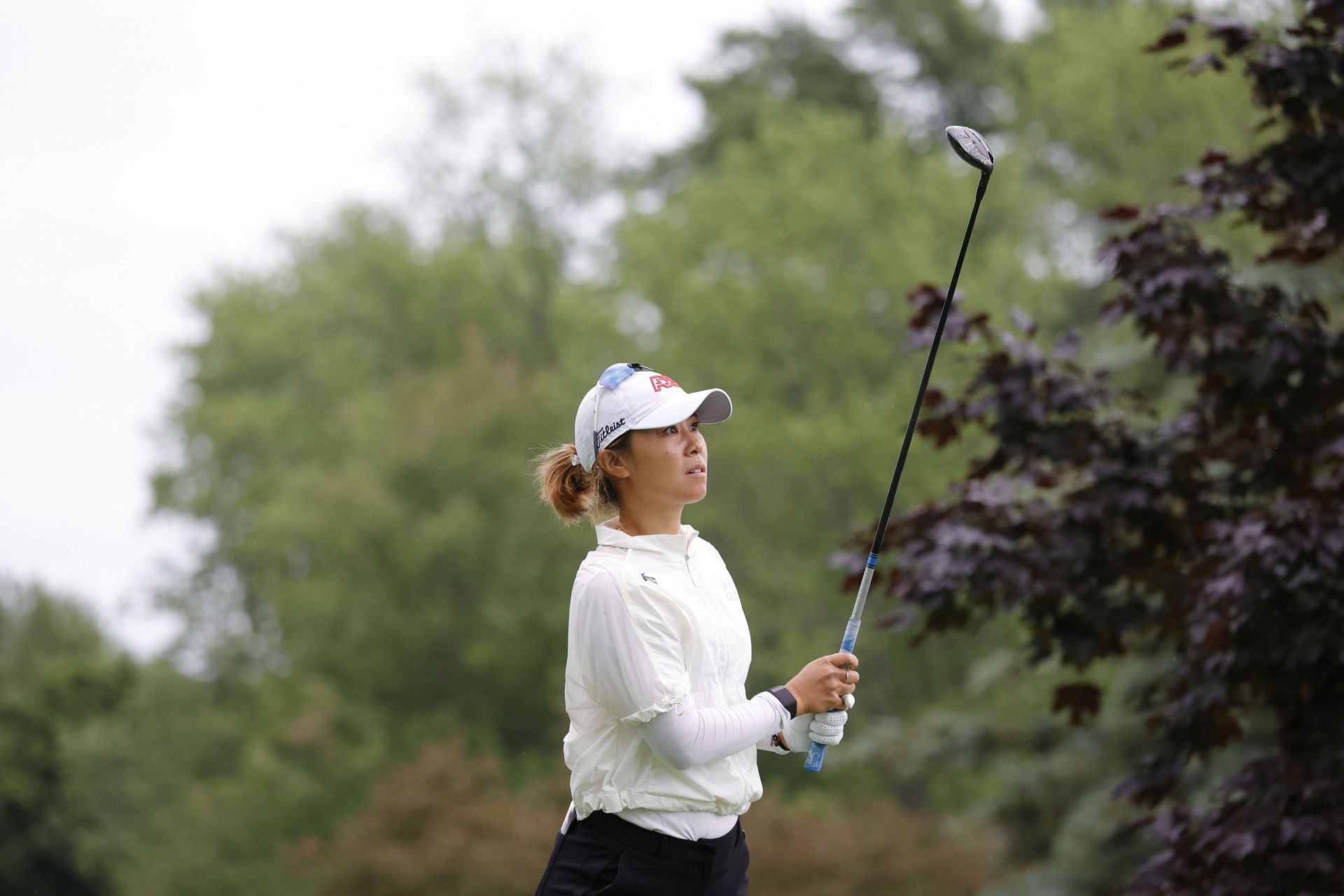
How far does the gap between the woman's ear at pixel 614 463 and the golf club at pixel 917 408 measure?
0.41 metres

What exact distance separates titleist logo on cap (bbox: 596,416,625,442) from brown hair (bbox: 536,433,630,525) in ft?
0.31

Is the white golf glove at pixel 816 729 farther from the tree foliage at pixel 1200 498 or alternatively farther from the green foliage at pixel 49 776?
the green foliage at pixel 49 776

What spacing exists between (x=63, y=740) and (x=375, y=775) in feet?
24.5

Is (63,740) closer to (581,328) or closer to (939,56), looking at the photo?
(581,328)

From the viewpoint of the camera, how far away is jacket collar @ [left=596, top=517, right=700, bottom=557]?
240 cm

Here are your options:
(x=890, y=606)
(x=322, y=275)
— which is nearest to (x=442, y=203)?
(x=322, y=275)

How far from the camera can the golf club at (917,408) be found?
2457 millimetres

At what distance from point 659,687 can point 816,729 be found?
1.18 feet

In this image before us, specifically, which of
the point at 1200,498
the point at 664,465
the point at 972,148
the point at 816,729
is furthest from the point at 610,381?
the point at 1200,498

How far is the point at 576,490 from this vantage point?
8.44 feet

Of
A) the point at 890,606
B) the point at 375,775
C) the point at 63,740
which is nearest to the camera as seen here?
the point at 890,606

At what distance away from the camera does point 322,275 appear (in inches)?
952

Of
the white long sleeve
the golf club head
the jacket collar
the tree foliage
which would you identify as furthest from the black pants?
the tree foliage

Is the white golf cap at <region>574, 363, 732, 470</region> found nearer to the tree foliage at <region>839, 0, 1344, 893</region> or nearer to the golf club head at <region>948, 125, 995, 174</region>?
the golf club head at <region>948, 125, 995, 174</region>
